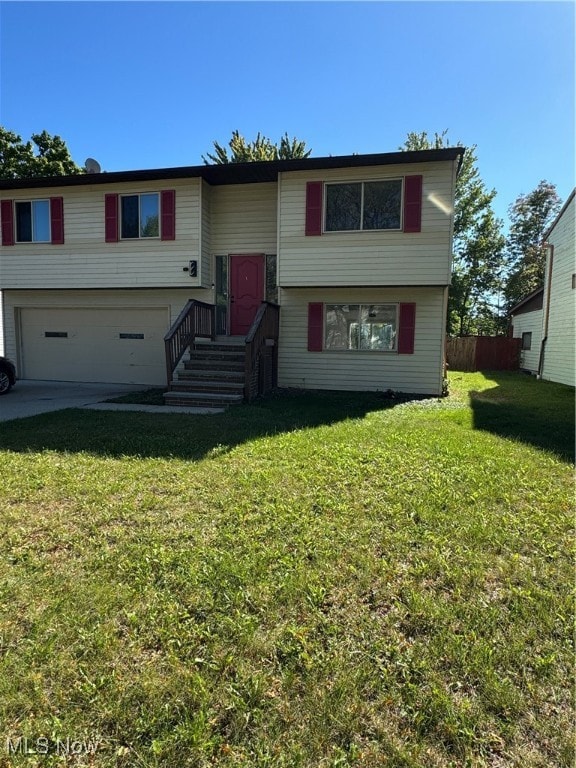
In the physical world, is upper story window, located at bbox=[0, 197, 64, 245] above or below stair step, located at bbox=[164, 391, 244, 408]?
above

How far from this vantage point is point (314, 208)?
1027cm

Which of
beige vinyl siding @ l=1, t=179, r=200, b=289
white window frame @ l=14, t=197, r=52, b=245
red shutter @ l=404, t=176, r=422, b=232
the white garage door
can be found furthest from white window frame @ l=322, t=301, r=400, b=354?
white window frame @ l=14, t=197, r=52, b=245

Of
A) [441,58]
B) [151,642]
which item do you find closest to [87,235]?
[441,58]

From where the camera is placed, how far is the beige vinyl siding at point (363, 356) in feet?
35.0

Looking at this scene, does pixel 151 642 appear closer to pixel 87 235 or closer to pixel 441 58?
pixel 441 58

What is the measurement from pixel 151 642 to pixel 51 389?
35.3 ft

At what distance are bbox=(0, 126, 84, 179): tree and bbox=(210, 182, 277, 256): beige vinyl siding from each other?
622 inches

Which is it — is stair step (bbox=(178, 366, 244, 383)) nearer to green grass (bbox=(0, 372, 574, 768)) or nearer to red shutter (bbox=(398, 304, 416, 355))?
red shutter (bbox=(398, 304, 416, 355))

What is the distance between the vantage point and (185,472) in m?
4.43

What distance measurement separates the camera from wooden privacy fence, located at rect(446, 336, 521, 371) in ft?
67.9

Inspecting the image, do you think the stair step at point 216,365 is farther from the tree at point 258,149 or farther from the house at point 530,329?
the tree at point 258,149

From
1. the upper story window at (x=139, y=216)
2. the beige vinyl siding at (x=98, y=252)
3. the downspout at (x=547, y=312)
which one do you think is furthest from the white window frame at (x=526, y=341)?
the upper story window at (x=139, y=216)

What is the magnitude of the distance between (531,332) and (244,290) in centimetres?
1395

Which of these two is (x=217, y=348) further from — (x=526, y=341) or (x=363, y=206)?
(x=526, y=341)
